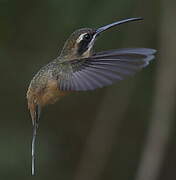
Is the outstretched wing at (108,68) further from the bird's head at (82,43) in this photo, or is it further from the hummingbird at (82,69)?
the bird's head at (82,43)

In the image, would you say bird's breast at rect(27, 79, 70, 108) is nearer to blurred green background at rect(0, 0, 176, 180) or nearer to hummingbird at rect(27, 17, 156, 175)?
hummingbird at rect(27, 17, 156, 175)

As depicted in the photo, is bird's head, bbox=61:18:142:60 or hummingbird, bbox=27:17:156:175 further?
bird's head, bbox=61:18:142:60

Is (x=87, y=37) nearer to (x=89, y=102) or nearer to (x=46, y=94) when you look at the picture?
(x=46, y=94)

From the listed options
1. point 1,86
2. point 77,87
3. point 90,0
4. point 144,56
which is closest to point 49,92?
point 77,87

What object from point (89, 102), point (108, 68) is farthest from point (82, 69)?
point (89, 102)

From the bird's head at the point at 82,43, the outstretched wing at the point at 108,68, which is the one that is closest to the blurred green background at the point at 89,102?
the bird's head at the point at 82,43

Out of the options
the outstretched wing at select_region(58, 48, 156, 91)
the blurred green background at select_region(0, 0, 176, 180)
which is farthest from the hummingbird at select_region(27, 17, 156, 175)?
the blurred green background at select_region(0, 0, 176, 180)

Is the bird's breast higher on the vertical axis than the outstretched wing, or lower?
lower
